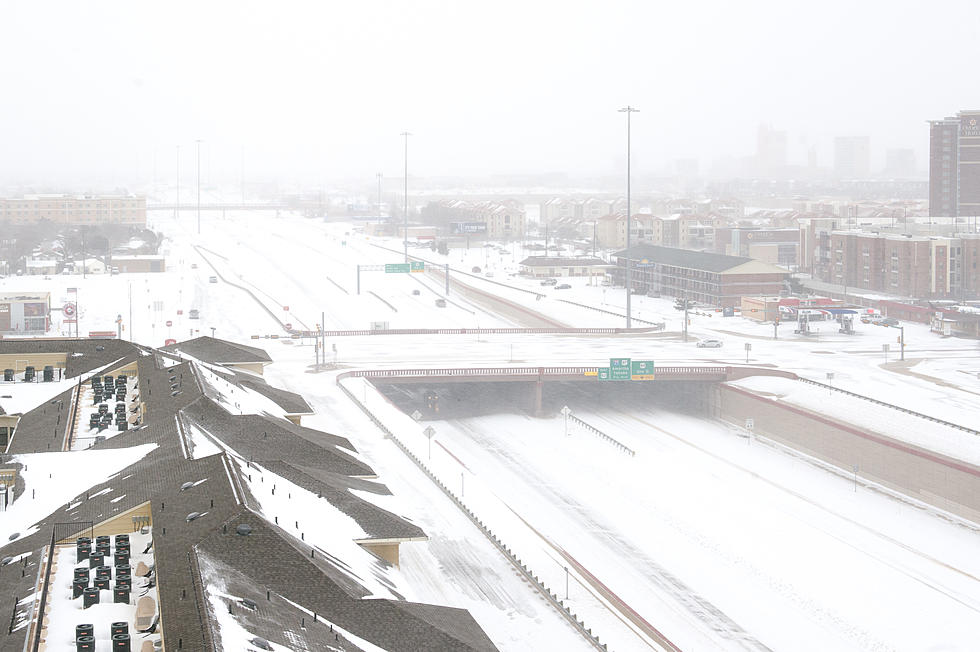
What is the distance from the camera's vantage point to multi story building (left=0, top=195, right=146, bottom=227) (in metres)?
169

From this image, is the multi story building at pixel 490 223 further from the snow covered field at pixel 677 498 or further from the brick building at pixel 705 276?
the snow covered field at pixel 677 498

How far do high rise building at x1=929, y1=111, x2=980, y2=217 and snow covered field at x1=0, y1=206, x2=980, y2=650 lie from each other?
2417 inches

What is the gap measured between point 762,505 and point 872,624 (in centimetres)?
1130

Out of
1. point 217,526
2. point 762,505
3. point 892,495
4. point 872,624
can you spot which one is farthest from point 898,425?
point 217,526

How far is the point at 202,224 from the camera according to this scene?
19575 cm

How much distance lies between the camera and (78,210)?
170625 mm

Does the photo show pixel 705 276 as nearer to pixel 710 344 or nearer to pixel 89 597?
pixel 710 344

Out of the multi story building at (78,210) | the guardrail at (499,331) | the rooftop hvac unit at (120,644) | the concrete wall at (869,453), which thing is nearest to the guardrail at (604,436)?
the concrete wall at (869,453)

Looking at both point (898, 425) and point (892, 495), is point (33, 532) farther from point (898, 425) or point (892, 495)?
point (898, 425)

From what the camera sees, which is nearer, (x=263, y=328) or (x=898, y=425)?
(x=898, y=425)

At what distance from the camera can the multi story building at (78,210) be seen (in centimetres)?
16862

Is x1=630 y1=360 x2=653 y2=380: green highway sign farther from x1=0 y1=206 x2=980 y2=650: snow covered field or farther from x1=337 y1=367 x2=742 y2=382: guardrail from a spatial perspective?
x1=0 y1=206 x2=980 y2=650: snow covered field

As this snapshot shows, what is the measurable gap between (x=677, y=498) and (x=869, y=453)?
9.22 meters

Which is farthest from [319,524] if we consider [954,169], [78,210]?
[78,210]
